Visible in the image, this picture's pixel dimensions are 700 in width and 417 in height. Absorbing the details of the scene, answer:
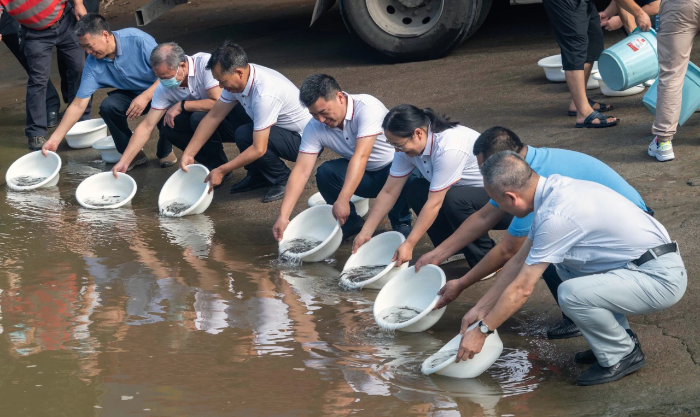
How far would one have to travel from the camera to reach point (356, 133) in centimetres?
479

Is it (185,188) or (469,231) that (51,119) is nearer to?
(185,188)

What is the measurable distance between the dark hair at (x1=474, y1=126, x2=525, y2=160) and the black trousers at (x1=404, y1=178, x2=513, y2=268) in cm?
73

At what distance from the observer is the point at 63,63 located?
7.93 m

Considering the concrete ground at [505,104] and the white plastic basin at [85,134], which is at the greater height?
the concrete ground at [505,104]

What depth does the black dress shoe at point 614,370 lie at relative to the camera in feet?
10.5

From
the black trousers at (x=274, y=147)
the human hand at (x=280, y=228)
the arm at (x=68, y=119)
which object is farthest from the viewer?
the arm at (x=68, y=119)

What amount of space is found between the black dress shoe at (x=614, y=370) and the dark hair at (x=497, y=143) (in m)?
0.95

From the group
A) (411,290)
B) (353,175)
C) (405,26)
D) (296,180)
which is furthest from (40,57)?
(411,290)

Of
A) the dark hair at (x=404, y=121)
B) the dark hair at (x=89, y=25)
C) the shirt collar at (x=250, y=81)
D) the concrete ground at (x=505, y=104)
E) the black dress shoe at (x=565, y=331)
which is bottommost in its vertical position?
the black dress shoe at (x=565, y=331)

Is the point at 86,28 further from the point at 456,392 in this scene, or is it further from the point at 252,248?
the point at 456,392

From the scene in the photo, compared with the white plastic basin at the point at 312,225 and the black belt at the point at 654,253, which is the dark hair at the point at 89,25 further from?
the black belt at the point at 654,253

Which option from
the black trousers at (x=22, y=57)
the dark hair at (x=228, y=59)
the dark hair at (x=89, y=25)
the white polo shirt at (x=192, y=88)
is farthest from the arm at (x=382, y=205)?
the black trousers at (x=22, y=57)

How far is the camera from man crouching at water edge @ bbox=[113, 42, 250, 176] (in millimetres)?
5766

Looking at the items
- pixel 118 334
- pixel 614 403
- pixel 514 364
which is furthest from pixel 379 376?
pixel 118 334
